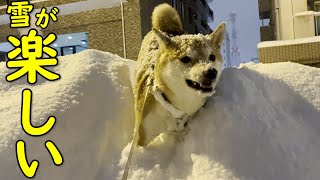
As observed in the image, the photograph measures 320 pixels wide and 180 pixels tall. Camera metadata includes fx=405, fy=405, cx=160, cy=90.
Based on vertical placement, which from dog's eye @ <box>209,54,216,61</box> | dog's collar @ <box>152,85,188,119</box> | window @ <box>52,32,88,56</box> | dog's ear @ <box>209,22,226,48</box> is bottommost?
window @ <box>52,32,88,56</box>

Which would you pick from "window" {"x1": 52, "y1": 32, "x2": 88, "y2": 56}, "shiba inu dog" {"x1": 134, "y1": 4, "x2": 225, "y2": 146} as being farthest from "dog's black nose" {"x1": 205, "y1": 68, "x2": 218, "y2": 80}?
"window" {"x1": 52, "y1": 32, "x2": 88, "y2": 56}

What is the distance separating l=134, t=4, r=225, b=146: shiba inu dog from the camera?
9.96 ft

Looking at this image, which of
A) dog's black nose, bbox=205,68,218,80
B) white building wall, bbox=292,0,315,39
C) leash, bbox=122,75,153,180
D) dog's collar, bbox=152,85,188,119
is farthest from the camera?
white building wall, bbox=292,0,315,39

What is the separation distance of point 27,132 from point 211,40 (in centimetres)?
171

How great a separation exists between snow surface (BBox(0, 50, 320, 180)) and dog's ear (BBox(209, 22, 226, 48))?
0.40m

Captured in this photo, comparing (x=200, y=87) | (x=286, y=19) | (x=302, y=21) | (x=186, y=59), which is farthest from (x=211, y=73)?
(x=286, y=19)

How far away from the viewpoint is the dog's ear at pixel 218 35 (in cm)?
336

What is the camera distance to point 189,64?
3088 mm

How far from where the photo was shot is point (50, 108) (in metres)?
3.62

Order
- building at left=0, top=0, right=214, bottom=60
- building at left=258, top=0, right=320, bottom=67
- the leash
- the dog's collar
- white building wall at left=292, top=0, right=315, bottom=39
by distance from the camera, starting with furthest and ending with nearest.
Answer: building at left=0, top=0, right=214, bottom=60 < white building wall at left=292, top=0, right=315, bottom=39 < building at left=258, top=0, right=320, bottom=67 < the dog's collar < the leash

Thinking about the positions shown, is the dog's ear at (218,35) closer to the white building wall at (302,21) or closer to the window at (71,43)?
the white building wall at (302,21)

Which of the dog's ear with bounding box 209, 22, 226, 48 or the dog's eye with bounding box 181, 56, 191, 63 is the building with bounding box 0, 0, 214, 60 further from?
the dog's eye with bounding box 181, 56, 191, 63

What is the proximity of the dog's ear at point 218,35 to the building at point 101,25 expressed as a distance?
33.7ft

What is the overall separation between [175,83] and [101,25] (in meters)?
11.7
